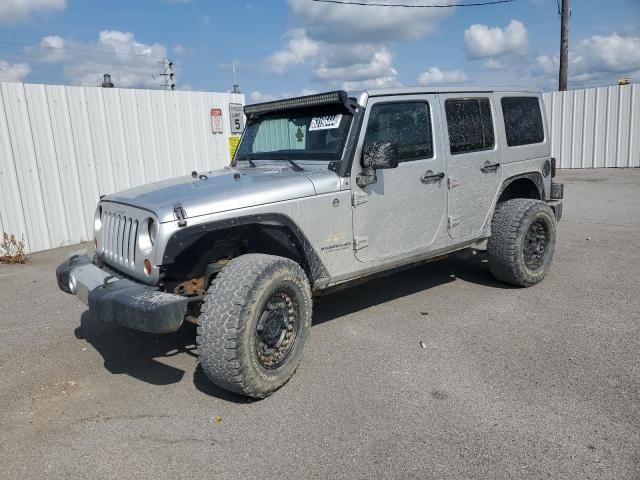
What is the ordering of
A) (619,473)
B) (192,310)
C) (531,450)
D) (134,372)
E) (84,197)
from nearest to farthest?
(619,473) < (531,450) < (192,310) < (134,372) < (84,197)

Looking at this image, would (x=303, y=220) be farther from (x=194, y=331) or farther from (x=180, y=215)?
(x=194, y=331)

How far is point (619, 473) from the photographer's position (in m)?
2.60

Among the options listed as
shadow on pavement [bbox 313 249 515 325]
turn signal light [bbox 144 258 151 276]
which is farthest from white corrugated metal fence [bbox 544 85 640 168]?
turn signal light [bbox 144 258 151 276]

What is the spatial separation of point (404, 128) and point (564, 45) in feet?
56.0

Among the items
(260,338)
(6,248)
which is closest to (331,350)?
(260,338)

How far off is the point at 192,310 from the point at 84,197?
593 cm

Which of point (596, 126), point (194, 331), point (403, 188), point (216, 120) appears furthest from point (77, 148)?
point (596, 126)

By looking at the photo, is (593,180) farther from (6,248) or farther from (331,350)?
(6,248)

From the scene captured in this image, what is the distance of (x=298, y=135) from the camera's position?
4.53 metres

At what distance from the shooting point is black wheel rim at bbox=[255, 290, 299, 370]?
11.4ft

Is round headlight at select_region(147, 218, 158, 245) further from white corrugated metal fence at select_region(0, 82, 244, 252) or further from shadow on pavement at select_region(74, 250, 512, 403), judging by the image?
white corrugated metal fence at select_region(0, 82, 244, 252)

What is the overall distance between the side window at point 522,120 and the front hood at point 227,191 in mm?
2489

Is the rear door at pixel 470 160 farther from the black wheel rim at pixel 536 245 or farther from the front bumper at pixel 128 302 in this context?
the front bumper at pixel 128 302

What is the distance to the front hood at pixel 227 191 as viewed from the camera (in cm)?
336
